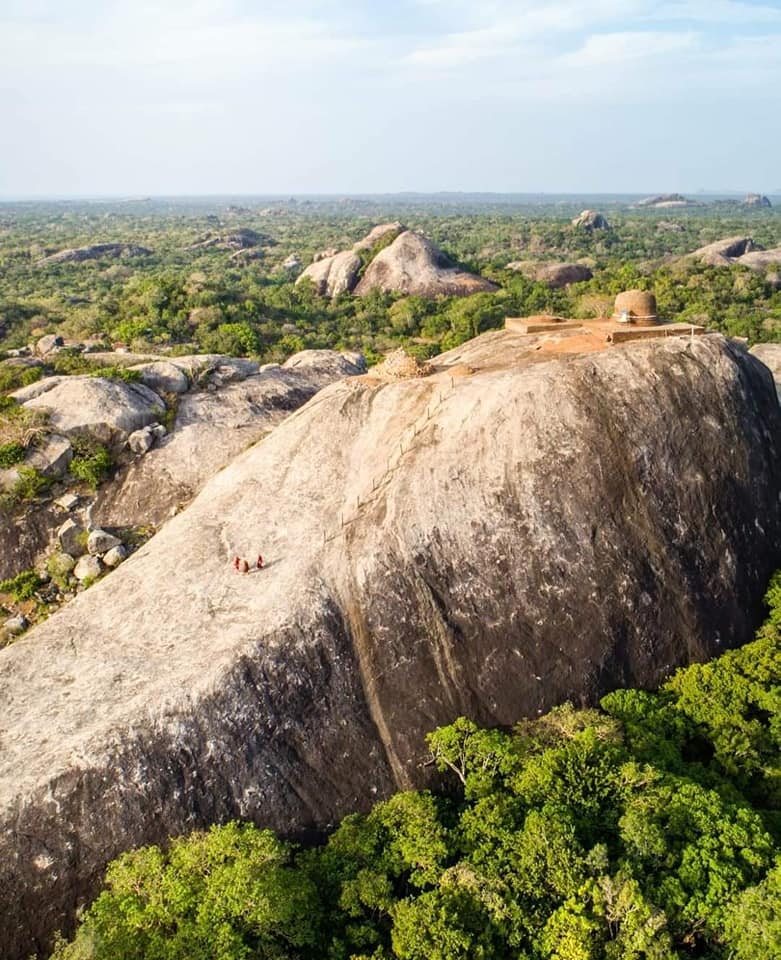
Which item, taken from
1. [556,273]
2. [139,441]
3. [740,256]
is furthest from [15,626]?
[740,256]

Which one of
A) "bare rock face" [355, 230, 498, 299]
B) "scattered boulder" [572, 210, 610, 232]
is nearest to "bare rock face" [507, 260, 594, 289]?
"bare rock face" [355, 230, 498, 299]

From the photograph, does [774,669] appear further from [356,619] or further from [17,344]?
[17,344]

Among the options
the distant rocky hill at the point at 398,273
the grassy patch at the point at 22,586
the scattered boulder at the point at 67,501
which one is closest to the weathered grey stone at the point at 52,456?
the scattered boulder at the point at 67,501

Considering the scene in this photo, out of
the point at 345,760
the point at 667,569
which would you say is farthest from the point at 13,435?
the point at 667,569

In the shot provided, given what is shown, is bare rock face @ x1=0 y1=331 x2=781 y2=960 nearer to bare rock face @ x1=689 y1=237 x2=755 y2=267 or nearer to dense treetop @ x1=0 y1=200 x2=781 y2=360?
dense treetop @ x1=0 y1=200 x2=781 y2=360

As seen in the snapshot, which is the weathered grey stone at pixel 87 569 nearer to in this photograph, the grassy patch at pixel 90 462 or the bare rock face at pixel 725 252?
the grassy patch at pixel 90 462

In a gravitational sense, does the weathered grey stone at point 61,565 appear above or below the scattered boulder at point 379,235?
below
